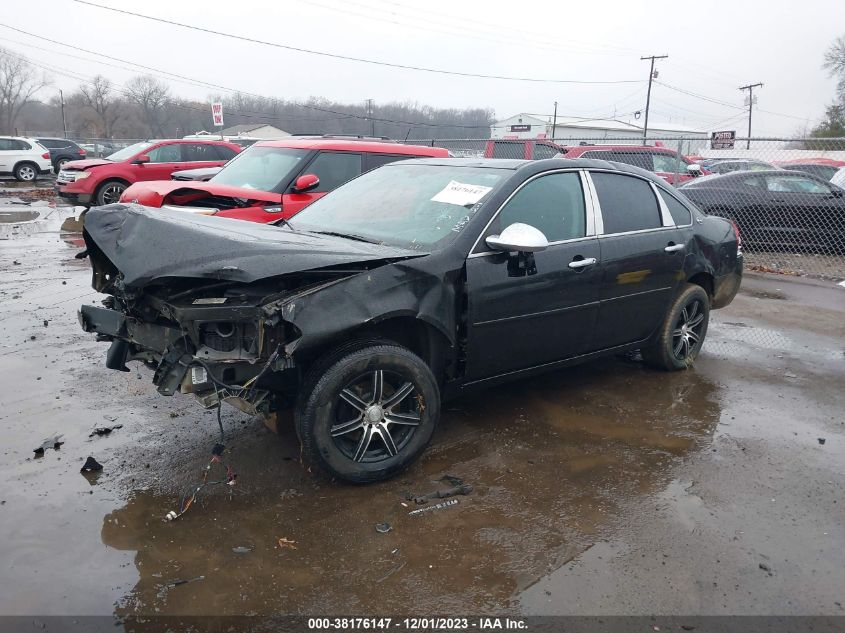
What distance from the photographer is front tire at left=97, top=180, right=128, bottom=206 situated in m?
14.9

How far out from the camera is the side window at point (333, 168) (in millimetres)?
8047

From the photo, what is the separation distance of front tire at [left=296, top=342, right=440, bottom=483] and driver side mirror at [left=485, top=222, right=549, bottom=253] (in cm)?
84

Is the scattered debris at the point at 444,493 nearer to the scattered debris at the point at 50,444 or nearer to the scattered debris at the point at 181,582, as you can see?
the scattered debris at the point at 181,582

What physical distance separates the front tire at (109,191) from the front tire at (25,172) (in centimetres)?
1388

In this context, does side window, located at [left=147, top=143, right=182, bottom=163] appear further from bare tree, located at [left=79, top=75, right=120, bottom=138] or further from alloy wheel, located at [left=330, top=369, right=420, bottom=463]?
bare tree, located at [left=79, top=75, right=120, bottom=138]

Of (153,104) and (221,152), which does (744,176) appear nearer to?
(221,152)

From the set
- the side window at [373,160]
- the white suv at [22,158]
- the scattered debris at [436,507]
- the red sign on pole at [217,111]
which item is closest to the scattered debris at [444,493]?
the scattered debris at [436,507]

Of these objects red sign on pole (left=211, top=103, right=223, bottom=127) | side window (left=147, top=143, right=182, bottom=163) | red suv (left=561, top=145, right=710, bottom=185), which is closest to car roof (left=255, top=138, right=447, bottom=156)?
red suv (left=561, top=145, right=710, bottom=185)

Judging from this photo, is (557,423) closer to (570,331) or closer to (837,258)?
(570,331)

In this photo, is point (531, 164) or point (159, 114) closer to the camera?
point (531, 164)

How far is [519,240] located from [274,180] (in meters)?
4.62

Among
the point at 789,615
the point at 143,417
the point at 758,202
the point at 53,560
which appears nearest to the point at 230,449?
the point at 143,417

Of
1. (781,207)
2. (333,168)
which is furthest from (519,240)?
(781,207)

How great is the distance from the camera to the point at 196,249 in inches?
131
